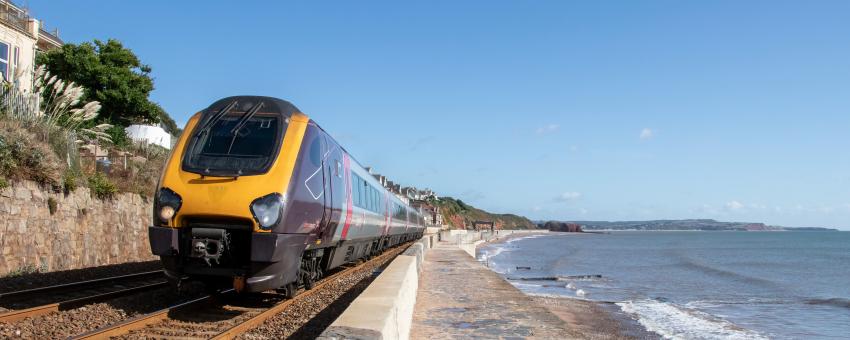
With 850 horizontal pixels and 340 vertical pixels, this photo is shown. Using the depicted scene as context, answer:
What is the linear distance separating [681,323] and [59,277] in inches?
615

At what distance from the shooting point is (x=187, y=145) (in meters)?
8.64

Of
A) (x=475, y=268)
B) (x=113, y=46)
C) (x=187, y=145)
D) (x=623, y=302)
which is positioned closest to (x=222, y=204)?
(x=187, y=145)

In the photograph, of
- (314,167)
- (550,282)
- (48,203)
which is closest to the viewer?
(314,167)

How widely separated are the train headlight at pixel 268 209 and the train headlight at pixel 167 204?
0.93 metres

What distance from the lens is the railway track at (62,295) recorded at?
765 centimetres

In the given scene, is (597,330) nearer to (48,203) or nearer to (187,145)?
(187,145)

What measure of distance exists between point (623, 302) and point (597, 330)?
9.08 metres

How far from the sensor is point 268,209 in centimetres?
794

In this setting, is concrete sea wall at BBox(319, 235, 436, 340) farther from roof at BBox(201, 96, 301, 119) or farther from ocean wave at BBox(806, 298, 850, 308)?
ocean wave at BBox(806, 298, 850, 308)

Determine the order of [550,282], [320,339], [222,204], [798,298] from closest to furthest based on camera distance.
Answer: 1. [320,339]
2. [222,204]
3. [798,298]
4. [550,282]

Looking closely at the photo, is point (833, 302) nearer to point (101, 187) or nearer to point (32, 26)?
point (101, 187)

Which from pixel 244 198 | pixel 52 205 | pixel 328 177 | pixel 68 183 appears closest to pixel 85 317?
pixel 244 198

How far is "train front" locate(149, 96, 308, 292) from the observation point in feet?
25.7

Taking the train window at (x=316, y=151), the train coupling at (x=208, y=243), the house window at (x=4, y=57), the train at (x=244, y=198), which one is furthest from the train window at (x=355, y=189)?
the house window at (x=4, y=57)
